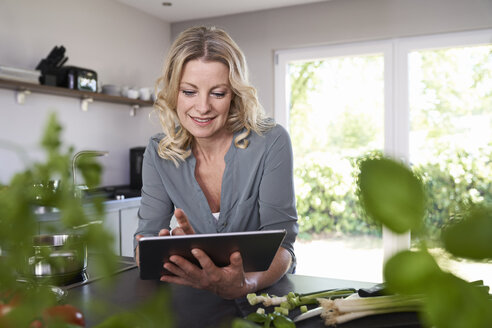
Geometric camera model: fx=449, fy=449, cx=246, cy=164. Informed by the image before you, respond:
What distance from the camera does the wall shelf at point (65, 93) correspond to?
3.28 metres

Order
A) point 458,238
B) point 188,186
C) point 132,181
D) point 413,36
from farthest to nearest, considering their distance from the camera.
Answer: point 132,181 < point 413,36 < point 188,186 < point 458,238

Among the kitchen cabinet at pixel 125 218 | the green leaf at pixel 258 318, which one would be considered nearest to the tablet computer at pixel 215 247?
the green leaf at pixel 258 318

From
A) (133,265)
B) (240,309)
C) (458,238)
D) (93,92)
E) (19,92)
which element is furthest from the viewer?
(93,92)

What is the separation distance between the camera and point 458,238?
0.43ft

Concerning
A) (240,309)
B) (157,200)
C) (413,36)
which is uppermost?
(413,36)

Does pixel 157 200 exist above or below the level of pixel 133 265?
above

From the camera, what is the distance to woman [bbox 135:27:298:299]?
5.94 ft

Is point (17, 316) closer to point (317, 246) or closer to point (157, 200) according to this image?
point (157, 200)

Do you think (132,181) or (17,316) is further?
(132,181)

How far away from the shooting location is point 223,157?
1.97m

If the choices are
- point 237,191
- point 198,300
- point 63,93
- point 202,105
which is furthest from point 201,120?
point 63,93

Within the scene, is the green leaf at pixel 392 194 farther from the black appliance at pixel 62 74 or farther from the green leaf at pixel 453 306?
the black appliance at pixel 62 74

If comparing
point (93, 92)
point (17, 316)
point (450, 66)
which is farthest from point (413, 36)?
point (17, 316)

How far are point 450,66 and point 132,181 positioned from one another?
3153 millimetres
